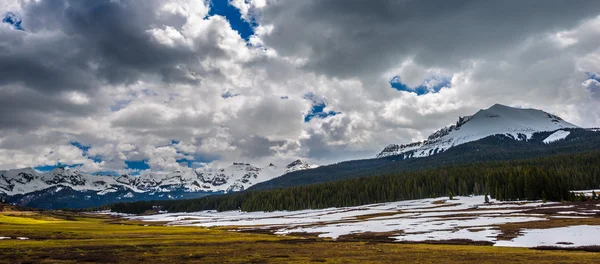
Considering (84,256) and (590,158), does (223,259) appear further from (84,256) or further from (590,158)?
(590,158)

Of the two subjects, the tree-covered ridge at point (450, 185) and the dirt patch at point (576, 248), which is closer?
the dirt patch at point (576, 248)

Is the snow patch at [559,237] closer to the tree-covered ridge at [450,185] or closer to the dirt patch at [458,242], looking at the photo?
the dirt patch at [458,242]

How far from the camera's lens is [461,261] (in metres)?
24.4

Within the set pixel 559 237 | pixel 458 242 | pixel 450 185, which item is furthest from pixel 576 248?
pixel 450 185

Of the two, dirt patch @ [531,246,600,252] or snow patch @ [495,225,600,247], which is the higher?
dirt patch @ [531,246,600,252]

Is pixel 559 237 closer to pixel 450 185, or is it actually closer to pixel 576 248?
pixel 576 248

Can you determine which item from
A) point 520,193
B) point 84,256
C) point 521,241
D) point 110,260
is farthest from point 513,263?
point 520,193

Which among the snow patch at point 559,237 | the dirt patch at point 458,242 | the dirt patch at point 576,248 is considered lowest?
the dirt patch at point 458,242

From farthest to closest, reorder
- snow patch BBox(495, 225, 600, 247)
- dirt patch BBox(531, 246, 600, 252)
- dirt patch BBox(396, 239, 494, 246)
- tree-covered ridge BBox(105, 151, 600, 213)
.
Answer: tree-covered ridge BBox(105, 151, 600, 213), dirt patch BBox(396, 239, 494, 246), snow patch BBox(495, 225, 600, 247), dirt patch BBox(531, 246, 600, 252)

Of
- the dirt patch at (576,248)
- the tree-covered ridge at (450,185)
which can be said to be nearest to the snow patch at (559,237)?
the dirt patch at (576,248)

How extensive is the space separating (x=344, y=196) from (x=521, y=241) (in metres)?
152

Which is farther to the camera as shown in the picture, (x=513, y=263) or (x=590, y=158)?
(x=590, y=158)

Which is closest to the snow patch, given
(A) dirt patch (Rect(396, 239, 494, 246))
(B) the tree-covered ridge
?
(A) dirt patch (Rect(396, 239, 494, 246))

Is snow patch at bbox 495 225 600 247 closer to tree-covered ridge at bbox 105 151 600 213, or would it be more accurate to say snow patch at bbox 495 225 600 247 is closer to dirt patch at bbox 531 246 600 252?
dirt patch at bbox 531 246 600 252
